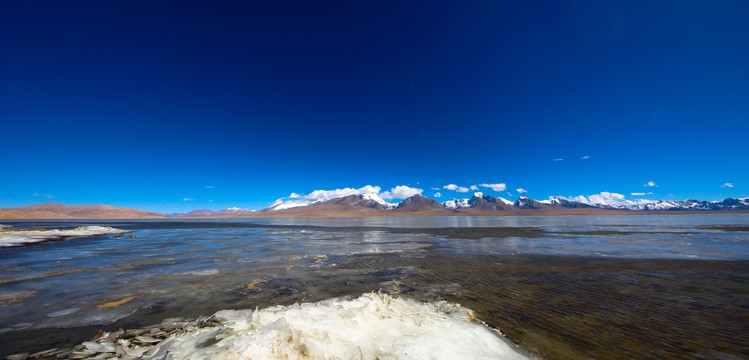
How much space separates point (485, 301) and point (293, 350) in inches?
255

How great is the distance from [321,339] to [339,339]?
355 millimetres

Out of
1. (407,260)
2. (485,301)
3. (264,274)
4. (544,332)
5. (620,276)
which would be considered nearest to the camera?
(544,332)

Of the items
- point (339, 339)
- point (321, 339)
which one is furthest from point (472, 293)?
point (321, 339)

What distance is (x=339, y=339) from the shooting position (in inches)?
200

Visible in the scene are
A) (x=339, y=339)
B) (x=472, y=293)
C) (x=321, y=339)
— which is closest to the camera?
(x=321, y=339)

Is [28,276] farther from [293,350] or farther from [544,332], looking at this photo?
[544,332]

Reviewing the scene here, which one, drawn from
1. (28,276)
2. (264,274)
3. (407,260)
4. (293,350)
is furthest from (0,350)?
(407,260)

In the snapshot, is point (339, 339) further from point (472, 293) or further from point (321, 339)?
point (472, 293)

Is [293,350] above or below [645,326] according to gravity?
above

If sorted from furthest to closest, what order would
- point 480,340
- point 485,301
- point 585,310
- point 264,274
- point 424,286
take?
point 264,274
point 424,286
point 485,301
point 585,310
point 480,340

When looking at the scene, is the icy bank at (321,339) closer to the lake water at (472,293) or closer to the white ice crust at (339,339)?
the white ice crust at (339,339)

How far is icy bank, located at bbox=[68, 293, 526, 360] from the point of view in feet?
14.7

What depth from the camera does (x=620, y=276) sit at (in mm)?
11719

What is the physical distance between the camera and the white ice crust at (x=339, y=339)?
443 centimetres
